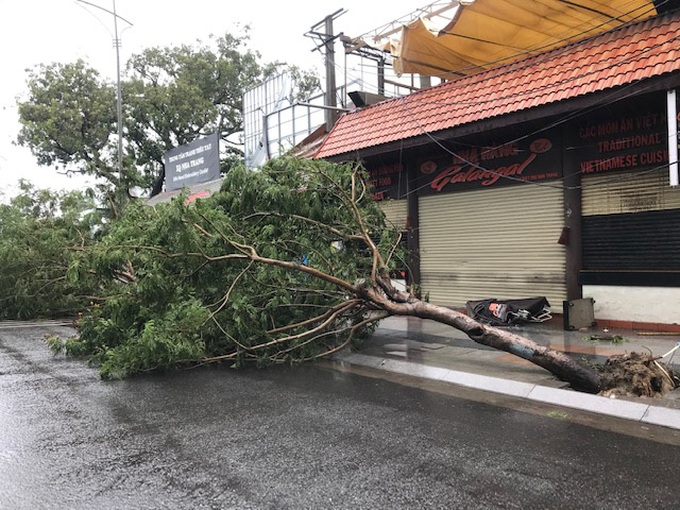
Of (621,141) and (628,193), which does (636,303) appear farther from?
(621,141)

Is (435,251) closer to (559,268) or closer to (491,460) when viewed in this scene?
(559,268)

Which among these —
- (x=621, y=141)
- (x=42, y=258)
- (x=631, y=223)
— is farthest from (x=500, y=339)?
(x=42, y=258)

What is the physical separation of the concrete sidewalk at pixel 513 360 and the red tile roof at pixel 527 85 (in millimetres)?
A: 4378

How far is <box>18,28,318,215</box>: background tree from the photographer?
98.4 ft

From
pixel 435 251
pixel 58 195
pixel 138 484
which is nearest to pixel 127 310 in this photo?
pixel 138 484

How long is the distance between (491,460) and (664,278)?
6906mm

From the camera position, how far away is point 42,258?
13211 millimetres

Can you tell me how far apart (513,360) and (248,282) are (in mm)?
4211

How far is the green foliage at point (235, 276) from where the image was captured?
777 cm

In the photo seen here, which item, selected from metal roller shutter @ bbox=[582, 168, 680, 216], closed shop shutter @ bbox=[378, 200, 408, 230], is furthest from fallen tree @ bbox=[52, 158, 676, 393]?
closed shop shutter @ bbox=[378, 200, 408, 230]

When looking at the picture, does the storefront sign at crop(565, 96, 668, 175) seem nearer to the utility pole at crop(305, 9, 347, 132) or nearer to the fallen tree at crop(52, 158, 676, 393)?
the fallen tree at crop(52, 158, 676, 393)

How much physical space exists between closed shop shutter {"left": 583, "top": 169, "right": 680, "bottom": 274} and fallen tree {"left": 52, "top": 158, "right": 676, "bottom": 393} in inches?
168

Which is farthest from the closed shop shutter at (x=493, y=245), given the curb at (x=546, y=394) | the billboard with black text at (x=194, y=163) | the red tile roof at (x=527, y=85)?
the billboard with black text at (x=194, y=163)

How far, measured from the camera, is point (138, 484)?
12.9ft
